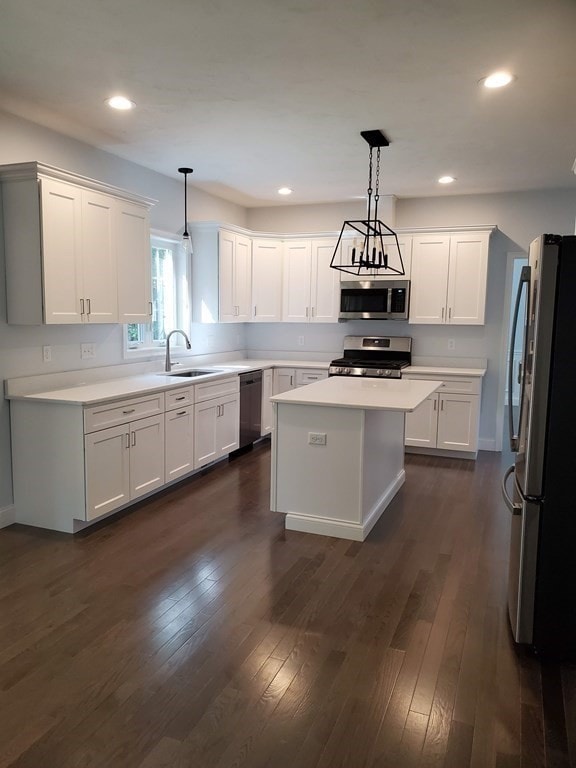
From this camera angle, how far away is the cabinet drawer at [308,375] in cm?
624

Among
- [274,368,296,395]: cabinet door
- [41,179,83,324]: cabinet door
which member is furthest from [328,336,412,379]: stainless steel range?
[41,179,83,324]: cabinet door

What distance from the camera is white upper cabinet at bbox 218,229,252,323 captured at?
5.76 m

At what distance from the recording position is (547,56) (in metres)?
2.70

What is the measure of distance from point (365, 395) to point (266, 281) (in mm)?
3109

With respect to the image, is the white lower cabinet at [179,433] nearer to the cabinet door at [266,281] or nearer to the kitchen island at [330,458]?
the kitchen island at [330,458]

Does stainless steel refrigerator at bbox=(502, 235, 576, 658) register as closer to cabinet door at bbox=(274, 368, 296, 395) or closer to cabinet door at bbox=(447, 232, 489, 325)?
cabinet door at bbox=(447, 232, 489, 325)

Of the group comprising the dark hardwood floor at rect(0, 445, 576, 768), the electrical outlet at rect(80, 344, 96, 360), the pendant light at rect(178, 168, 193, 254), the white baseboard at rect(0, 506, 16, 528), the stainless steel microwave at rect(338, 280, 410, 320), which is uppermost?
the pendant light at rect(178, 168, 193, 254)

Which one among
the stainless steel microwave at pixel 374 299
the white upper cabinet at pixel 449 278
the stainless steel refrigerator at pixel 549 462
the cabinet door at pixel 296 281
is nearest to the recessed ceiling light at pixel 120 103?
the stainless steel refrigerator at pixel 549 462

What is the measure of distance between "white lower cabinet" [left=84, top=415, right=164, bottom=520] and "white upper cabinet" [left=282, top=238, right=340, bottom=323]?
278cm

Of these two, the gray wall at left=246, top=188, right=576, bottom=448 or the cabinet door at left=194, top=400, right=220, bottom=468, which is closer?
the cabinet door at left=194, top=400, right=220, bottom=468

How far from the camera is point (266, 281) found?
6.48 metres

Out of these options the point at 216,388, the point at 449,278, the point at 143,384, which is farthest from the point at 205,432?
the point at 449,278

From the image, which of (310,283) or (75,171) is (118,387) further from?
(310,283)

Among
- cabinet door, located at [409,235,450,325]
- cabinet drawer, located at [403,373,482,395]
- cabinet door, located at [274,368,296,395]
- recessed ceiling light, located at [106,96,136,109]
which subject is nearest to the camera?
recessed ceiling light, located at [106,96,136,109]
